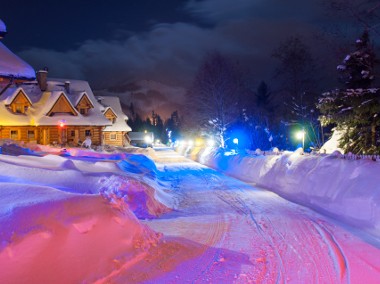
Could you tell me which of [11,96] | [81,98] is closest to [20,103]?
→ [11,96]

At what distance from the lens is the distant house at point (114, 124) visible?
49156 mm

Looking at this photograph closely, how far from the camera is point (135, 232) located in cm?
729

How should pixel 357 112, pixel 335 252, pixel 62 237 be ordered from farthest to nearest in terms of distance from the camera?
pixel 357 112 < pixel 335 252 < pixel 62 237

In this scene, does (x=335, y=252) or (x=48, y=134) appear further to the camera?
(x=48, y=134)

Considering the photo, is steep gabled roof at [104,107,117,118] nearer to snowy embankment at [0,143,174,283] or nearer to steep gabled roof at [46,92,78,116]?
steep gabled roof at [46,92,78,116]

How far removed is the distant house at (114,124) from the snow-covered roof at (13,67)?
2964 centimetres

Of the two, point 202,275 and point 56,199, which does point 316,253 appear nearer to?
point 202,275

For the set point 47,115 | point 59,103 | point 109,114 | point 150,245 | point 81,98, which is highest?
point 81,98

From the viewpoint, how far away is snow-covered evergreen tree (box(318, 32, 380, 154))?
15086mm

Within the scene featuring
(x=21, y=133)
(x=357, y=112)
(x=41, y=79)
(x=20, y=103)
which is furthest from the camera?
(x=41, y=79)

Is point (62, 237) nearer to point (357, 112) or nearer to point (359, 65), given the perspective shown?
point (357, 112)

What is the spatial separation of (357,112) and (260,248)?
10109 millimetres

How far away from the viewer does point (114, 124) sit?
165 feet

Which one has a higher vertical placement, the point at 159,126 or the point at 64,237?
the point at 159,126
